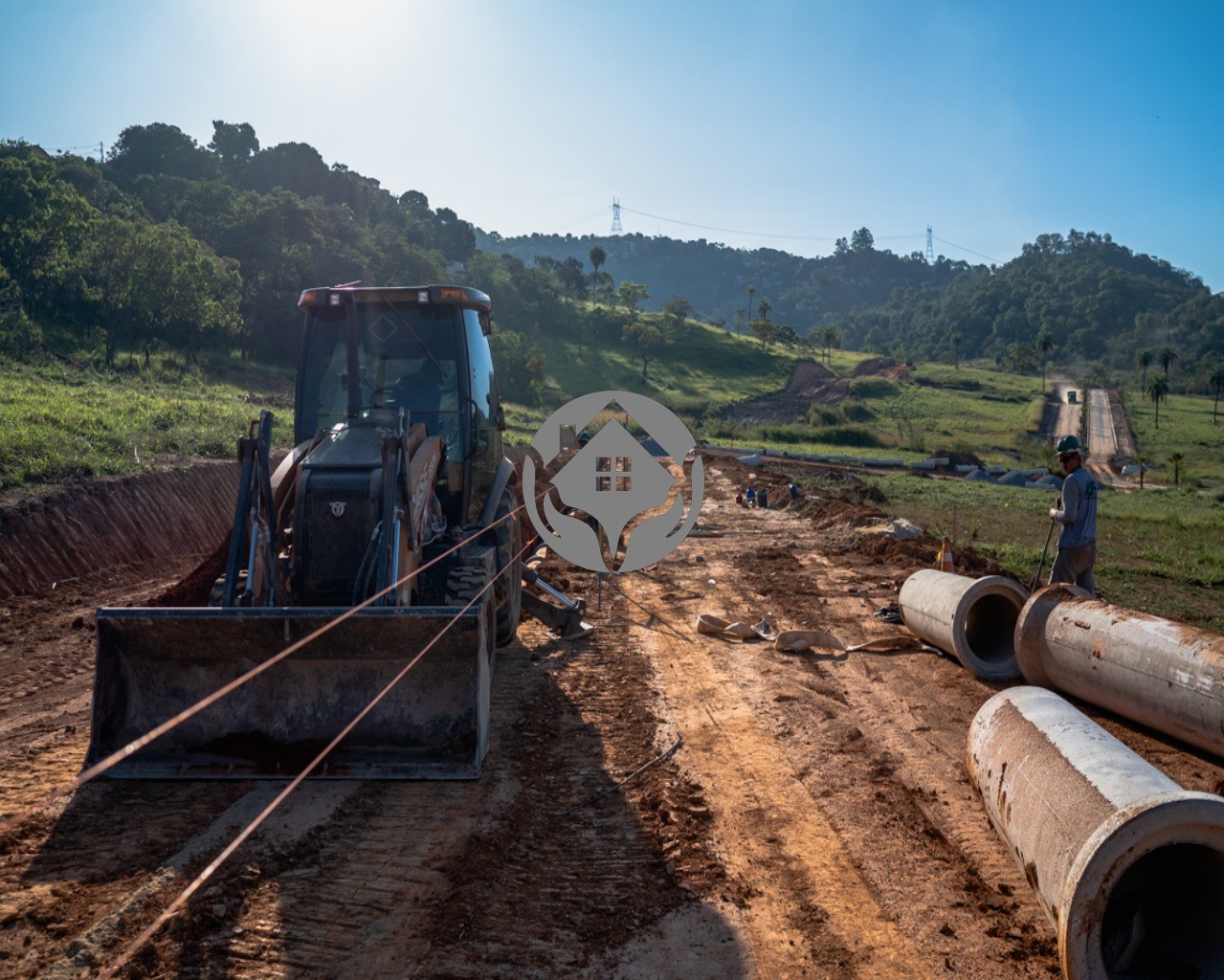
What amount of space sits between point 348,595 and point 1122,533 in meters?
19.9

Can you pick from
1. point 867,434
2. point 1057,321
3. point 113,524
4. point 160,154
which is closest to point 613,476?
point 113,524

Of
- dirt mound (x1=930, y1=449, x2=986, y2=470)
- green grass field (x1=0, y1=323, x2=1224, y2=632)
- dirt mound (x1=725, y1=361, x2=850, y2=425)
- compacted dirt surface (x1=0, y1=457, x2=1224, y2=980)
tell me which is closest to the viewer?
compacted dirt surface (x1=0, y1=457, x2=1224, y2=980)

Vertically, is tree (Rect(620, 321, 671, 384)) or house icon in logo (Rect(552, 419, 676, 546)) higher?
tree (Rect(620, 321, 671, 384))

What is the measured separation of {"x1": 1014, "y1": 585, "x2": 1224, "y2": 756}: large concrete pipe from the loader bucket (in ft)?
15.1

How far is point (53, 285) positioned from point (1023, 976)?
3817cm

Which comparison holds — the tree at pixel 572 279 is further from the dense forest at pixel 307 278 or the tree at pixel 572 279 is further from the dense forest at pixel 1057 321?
the dense forest at pixel 1057 321

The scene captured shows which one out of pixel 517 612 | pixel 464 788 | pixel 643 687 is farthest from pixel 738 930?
pixel 517 612

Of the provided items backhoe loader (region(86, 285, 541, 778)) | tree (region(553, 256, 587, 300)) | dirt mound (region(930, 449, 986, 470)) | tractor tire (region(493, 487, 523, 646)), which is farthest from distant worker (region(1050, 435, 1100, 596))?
tree (region(553, 256, 587, 300))

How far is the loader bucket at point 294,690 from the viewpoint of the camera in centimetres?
571

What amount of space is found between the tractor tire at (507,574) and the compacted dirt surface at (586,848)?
49cm

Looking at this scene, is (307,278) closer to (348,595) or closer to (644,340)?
(644,340)

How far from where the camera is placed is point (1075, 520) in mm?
8930

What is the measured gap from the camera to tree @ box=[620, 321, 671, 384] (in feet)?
270
